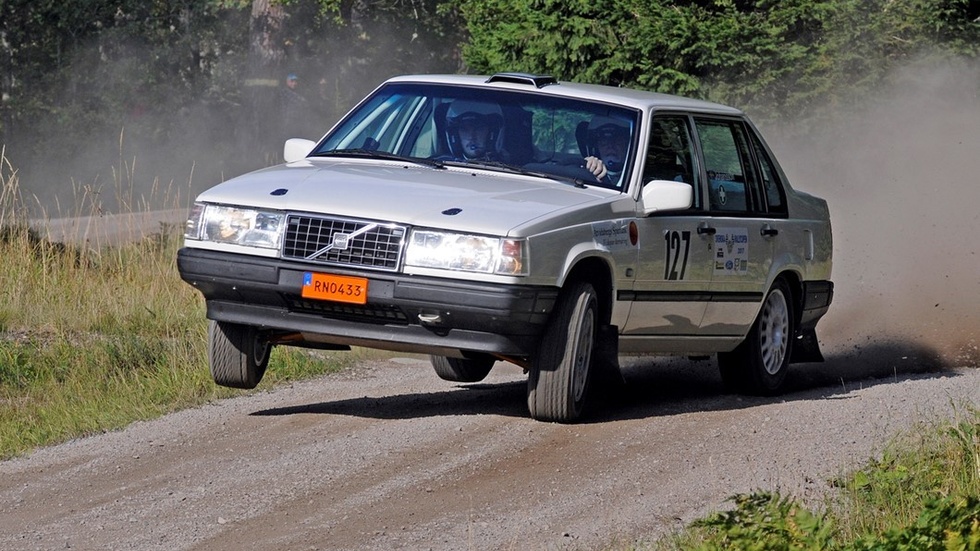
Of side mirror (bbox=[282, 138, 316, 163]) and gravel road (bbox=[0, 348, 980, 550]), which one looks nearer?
gravel road (bbox=[0, 348, 980, 550])

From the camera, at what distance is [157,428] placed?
797cm

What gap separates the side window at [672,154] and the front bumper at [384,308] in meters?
1.57

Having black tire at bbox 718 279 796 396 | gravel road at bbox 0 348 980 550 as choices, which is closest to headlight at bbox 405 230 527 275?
gravel road at bbox 0 348 980 550

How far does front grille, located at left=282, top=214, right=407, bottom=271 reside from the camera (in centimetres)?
704

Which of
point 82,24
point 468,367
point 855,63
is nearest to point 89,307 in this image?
point 468,367

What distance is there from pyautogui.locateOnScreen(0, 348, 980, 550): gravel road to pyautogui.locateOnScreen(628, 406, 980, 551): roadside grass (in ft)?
0.68

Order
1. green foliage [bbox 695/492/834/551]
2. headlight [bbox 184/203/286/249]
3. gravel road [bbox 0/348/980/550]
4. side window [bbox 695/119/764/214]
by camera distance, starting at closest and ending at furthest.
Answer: green foliage [bbox 695/492/834/551] < gravel road [bbox 0/348/980/550] < headlight [bbox 184/203/286/249] < side window [bbox 695/119/764/214]

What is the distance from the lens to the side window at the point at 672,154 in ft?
27.7

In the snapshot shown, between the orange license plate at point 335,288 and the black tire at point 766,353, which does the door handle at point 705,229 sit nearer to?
the black tire at point 766,353

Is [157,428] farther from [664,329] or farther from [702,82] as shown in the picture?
[702,82]

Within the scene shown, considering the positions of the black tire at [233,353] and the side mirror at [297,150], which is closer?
the black tire at [233,353]

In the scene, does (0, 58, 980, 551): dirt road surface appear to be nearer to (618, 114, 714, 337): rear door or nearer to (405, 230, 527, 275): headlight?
(618, 114, 714, 337): rear door

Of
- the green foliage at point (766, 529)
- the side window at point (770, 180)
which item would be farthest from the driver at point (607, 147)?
the green foliage at point (766, 529)

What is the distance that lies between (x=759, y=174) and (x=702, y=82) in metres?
9.20
